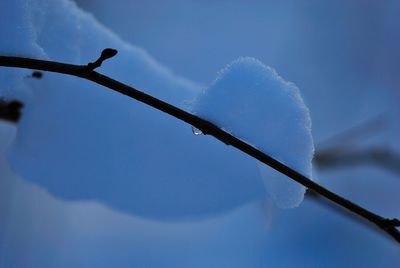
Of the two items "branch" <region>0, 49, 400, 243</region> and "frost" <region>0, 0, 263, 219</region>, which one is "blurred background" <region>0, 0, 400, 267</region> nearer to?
"frost" <region>0, 0, 263, 219</region>

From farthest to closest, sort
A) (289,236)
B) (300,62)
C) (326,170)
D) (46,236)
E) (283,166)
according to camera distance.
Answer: (300,62) → (326,170) → (289,236) → (46,236) → (283,166)

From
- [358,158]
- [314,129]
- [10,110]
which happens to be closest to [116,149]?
[10,110]

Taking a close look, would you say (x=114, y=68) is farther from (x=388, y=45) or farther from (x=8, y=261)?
(x=388, y=45)

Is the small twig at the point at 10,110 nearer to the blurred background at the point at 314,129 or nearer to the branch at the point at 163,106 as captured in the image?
the blurred background at the point at 314,129

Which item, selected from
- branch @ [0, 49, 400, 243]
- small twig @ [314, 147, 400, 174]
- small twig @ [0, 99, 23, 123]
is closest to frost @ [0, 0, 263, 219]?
small twig @ [0, 99, 23, 123]

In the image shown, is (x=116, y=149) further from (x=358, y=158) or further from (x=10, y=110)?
(x=358, y=158)

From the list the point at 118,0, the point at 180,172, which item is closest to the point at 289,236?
the point at 180,172
